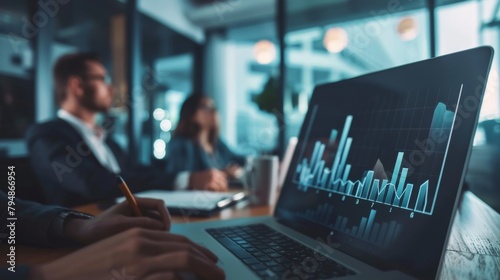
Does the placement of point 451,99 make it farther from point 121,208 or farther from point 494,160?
point 494,160

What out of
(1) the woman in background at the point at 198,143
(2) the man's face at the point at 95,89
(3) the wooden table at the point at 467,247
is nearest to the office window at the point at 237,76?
(1) the woman in background at the point at 198,143

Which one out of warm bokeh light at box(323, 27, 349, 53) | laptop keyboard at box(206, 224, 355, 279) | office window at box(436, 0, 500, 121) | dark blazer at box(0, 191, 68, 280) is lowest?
dark blazer at box(0, 191, 68, 280)

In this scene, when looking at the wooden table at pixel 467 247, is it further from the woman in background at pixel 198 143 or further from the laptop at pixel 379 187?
the woman in background at pixel 198 143

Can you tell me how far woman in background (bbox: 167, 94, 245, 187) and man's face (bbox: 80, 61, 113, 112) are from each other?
762mm

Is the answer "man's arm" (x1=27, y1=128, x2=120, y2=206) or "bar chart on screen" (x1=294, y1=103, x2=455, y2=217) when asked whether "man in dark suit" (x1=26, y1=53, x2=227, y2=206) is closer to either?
"man's arm" (x1=27, y1=128, x2=120, y2=206)

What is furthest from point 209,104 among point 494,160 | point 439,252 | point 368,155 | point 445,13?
point 439,252

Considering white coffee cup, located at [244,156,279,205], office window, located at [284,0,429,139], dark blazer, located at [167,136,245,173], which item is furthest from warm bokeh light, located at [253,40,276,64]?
white coffee cup, located at [244,156,279,205]

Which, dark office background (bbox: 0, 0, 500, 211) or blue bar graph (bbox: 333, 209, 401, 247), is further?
dark office background (bbox: 0, 0, 500, 211)

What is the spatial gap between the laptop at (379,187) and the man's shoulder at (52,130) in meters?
1.14

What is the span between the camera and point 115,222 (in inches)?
22.1

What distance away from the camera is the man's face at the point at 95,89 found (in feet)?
6.11

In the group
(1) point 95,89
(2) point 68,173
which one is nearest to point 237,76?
(1) point 95,89

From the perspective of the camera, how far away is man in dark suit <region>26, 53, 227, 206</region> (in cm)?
136

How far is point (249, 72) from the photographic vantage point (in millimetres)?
4703
